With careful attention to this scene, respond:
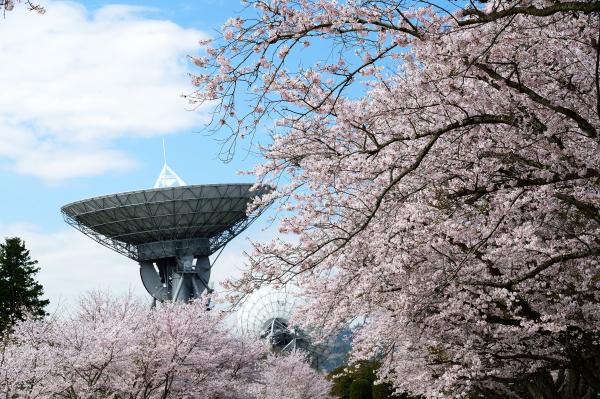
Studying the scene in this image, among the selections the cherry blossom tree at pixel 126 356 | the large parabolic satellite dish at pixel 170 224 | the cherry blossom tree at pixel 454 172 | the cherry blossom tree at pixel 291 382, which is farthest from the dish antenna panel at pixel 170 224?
the cherry blossom tree at pixel 454 172

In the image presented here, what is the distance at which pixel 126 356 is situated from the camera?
1970 centimetres

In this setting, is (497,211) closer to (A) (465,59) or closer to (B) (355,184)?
(A) (465,59)

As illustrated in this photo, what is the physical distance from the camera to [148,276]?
179 feet

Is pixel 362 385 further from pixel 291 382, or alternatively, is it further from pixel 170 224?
pixel 170 224

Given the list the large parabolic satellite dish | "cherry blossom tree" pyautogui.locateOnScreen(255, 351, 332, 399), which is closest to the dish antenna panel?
→ the large parabolic satellite dish

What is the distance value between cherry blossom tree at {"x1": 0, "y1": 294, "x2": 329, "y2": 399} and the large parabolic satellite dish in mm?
18858

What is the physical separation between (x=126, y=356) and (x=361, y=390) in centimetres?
2062

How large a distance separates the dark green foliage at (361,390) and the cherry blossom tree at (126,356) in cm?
1187

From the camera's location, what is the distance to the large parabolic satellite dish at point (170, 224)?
46.5 m

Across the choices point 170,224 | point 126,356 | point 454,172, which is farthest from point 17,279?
point 454,172

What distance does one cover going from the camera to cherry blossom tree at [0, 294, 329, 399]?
18.3 m

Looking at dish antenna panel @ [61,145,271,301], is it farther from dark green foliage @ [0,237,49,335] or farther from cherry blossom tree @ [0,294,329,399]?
cherry blossom tree @ [0,294,329,399]

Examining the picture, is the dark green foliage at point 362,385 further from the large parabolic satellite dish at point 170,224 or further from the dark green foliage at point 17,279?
the dark green foliage at point 17,279

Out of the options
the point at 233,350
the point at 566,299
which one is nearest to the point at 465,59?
the point at 566,299
